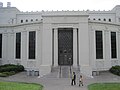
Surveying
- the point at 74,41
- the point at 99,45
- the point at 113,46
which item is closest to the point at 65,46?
the point at 74,41

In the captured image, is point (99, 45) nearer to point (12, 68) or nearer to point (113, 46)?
point (113, 46)

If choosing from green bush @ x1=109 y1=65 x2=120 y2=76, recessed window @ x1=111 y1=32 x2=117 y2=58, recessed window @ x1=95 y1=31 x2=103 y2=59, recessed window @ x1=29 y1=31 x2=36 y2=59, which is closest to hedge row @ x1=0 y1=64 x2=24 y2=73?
recessed window @ x1=29 y1=31 x2=36 y2=59

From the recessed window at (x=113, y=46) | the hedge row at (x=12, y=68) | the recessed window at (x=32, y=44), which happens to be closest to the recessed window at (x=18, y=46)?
the hedge row at (x=12, y=68)

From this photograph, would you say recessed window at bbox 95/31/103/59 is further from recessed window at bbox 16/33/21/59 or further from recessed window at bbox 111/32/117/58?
recessed window at bbox 16/33/21/59

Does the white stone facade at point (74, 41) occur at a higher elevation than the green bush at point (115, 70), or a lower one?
higher

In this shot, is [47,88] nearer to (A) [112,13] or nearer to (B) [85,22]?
(B) [85,22]

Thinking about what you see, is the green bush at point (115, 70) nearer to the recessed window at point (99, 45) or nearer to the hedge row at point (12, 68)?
the recessed window at point (99, 45)

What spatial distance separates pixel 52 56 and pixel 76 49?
4231 mm

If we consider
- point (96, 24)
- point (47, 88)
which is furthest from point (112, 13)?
point (47, 88)

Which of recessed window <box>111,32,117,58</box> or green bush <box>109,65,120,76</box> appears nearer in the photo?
green bush <box>109,65,120,76</box>

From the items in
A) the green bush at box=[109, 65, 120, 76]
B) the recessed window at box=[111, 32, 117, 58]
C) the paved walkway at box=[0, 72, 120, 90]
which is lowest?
the paved walkway at box=[0, 72, 120, 90]

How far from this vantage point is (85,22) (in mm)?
34219

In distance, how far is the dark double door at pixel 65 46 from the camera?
3559 centimetres

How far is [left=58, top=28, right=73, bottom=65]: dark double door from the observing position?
35594 mm
